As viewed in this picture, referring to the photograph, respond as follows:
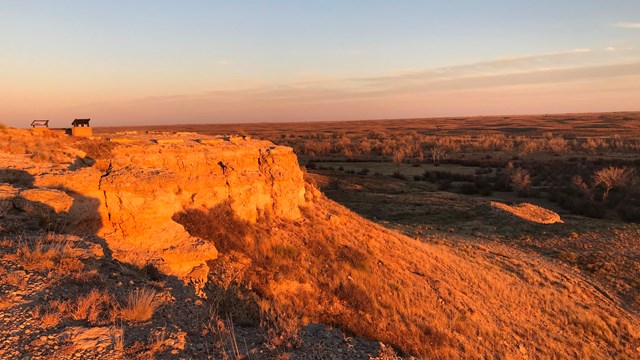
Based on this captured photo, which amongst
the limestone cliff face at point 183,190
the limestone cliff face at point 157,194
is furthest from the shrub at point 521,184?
the limestone cliff face at point 157,194

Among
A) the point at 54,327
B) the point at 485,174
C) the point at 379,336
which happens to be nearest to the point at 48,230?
the point at 54,327

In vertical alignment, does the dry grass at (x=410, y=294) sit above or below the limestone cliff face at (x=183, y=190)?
→ below

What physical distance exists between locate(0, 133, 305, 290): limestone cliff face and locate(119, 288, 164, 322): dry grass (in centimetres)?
182

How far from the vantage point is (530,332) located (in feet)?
36.0

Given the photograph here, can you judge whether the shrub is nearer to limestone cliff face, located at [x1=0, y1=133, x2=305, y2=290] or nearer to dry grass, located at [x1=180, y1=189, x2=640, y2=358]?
dry grass, located at [x1=180, y1=189, x2=640, y2=358]

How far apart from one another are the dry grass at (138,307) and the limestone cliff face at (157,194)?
5.98 feet

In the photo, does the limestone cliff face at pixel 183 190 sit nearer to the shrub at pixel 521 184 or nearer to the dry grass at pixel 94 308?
the dry grass at pixel 94 308

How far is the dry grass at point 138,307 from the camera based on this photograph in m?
5.04

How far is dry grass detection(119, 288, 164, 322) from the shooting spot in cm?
504

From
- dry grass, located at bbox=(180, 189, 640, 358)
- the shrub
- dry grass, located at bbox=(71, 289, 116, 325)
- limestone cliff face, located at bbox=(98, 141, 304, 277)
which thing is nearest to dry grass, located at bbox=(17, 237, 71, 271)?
dry grass, located at bbox=(71, 289, 116, 325)

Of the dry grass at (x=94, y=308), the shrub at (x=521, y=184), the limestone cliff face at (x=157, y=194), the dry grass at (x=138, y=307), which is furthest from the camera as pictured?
the shrub at (x=521, y=184)

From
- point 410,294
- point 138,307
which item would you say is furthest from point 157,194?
Answer: point 410,294

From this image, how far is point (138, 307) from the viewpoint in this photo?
5109 millimetres

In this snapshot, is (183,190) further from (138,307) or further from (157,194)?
(138,307)
